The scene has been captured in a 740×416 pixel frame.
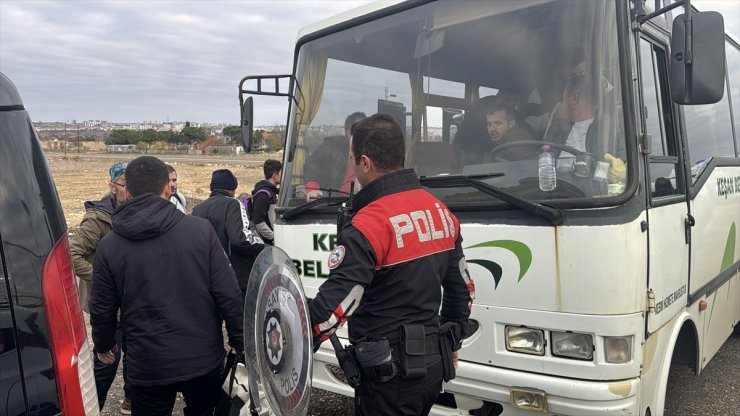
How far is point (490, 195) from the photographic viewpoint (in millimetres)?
3102

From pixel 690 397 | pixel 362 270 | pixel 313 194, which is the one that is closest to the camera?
pixel 362 270

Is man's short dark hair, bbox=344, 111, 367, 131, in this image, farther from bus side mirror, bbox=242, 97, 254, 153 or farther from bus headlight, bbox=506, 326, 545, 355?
bus headlight, bbox=506, 326, 545, 355

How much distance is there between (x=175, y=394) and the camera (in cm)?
331

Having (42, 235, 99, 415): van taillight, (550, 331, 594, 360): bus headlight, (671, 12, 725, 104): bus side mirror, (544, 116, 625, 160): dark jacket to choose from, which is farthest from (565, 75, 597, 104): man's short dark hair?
(42, 235, 99, 415): van taillight

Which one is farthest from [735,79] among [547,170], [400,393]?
[400,393]

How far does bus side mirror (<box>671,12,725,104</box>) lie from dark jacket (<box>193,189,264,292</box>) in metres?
3.64

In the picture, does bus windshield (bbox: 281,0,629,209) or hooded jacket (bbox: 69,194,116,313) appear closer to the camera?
bus windshield (bbox: 281,0,629,209)

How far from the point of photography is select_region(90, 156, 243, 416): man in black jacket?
3.08 metres

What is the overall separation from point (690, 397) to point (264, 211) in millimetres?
4324

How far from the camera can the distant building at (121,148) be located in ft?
333

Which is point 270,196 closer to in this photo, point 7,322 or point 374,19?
point 374,19

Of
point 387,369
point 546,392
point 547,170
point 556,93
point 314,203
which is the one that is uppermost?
point 556,93

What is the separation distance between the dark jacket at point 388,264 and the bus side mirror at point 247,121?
6.86 feet

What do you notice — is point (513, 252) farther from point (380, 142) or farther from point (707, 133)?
point (707, 133)
